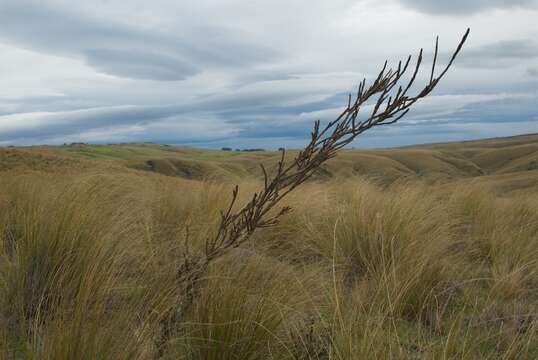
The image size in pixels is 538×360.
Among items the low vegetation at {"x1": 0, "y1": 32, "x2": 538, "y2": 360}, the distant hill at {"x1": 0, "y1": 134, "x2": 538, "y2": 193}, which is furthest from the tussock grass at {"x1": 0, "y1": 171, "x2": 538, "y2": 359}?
the distant hill at {"x1": 0, "y1": 134, "x2": 538, "y2": 193}

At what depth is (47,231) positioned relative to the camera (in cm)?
337

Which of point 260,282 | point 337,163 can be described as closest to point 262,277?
point 260,282

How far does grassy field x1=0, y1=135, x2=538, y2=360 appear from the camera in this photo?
212 centimetres

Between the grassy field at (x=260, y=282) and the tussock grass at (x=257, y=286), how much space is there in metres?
0.01

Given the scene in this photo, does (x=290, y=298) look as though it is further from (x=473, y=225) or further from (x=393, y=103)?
(x=473, y=225)

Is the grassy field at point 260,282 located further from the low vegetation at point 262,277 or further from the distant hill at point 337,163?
the distant hill at point 337,163

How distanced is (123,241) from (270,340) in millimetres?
1447

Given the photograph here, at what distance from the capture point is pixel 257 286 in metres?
2.88

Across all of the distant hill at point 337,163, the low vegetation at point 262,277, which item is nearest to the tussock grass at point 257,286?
the low vegetation at point 262,277

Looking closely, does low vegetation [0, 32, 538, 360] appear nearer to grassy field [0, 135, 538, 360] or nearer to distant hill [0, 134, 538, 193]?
grassy field [0, 135, 538, 360]

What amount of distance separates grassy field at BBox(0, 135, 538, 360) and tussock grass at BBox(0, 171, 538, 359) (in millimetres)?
15

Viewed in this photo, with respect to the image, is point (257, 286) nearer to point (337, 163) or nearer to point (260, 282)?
point (260, 282)

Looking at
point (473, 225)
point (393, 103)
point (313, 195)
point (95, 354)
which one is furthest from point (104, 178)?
point (473, 225)

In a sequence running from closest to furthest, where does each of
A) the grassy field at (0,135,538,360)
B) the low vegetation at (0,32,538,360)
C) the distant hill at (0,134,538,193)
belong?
the low vegetation at (0,32,538,360), the grassy field at (0,135,538,360), the distant hill at (0,134,538,193)
